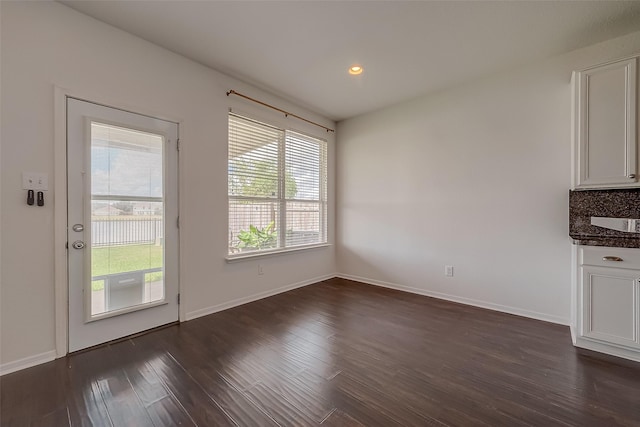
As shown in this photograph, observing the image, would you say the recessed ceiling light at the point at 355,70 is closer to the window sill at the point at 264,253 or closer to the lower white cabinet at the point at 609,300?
the window sill at the point at 264,253

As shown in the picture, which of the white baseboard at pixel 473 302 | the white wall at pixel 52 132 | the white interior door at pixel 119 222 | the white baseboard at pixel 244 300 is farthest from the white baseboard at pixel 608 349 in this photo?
the white interior door at pixel 119 222

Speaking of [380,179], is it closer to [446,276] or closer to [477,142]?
[477,142]

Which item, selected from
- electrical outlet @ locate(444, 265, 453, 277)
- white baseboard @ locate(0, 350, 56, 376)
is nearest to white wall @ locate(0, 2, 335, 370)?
white baseboard @ locate(0, 350, 56, 376)

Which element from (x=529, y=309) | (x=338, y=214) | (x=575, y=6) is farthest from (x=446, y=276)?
(x=575, y=6)

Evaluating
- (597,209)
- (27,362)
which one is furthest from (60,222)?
(597,209)

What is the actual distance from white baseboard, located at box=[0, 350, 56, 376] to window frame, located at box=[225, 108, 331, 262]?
1.58 meters

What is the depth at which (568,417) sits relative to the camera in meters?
1.51

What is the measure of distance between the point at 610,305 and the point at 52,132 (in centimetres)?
453

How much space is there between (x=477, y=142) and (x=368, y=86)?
1.50 metres

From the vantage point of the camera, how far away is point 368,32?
95.4 inches

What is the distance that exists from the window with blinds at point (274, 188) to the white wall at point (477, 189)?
0.64m

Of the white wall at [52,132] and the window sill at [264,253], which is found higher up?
the white wall at [52,132]

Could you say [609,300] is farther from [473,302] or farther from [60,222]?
[60,222]

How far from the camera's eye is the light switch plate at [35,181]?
1993 millimetres
